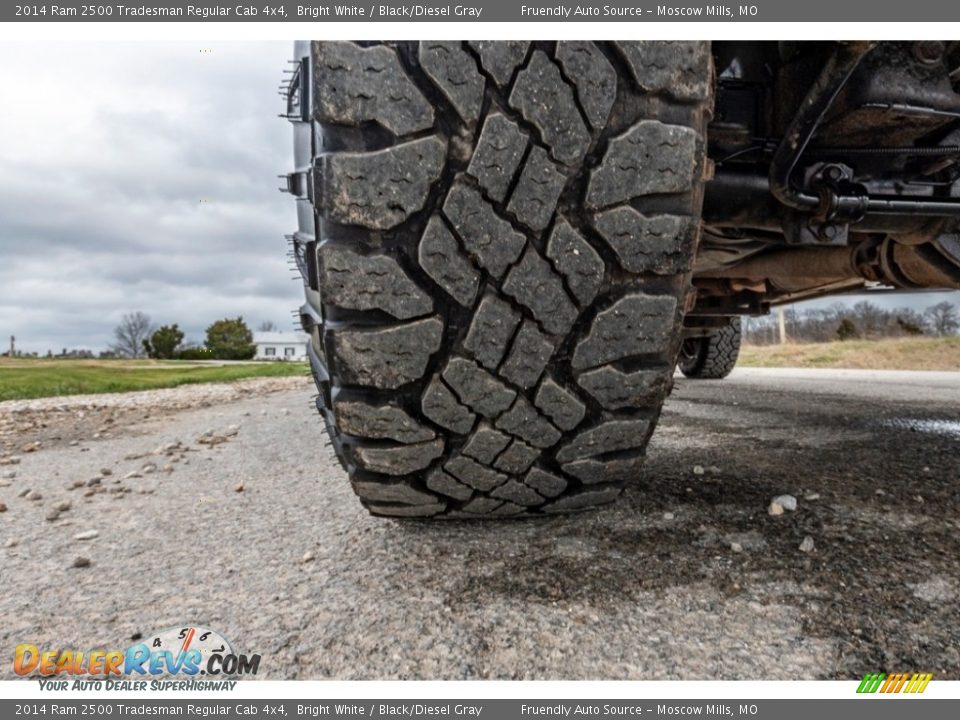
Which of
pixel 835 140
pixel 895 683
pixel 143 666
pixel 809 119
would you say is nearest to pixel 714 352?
pixel 835 140

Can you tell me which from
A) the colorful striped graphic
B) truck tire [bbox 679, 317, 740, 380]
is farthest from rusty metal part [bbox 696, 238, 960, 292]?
truck tire [bbox 679, 317, 740, 380]

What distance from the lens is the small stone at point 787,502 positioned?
4.88 ft

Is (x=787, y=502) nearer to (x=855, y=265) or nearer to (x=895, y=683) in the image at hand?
(x=895, y=683)

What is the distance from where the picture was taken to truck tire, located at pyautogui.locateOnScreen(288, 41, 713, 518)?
913 millimetres

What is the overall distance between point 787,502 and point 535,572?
2.50 ft

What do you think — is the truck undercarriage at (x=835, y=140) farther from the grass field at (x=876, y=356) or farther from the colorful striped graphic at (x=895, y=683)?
the grass field at (x=876, y=356)

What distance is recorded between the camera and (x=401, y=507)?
1266mm

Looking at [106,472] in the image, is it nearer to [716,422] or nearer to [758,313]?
[716,422]

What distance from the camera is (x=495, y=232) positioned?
0.95 meters

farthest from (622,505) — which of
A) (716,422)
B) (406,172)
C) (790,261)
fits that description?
(716,422)

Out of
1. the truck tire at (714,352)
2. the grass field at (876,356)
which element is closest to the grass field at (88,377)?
the truck tire at (714,352)

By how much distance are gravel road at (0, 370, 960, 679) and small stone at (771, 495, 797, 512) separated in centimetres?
2

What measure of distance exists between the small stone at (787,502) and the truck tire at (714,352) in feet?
12.9

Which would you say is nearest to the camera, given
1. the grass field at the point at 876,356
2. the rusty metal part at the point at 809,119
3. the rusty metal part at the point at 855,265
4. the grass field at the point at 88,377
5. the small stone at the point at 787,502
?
the rusty metal part at the point at 809,119
